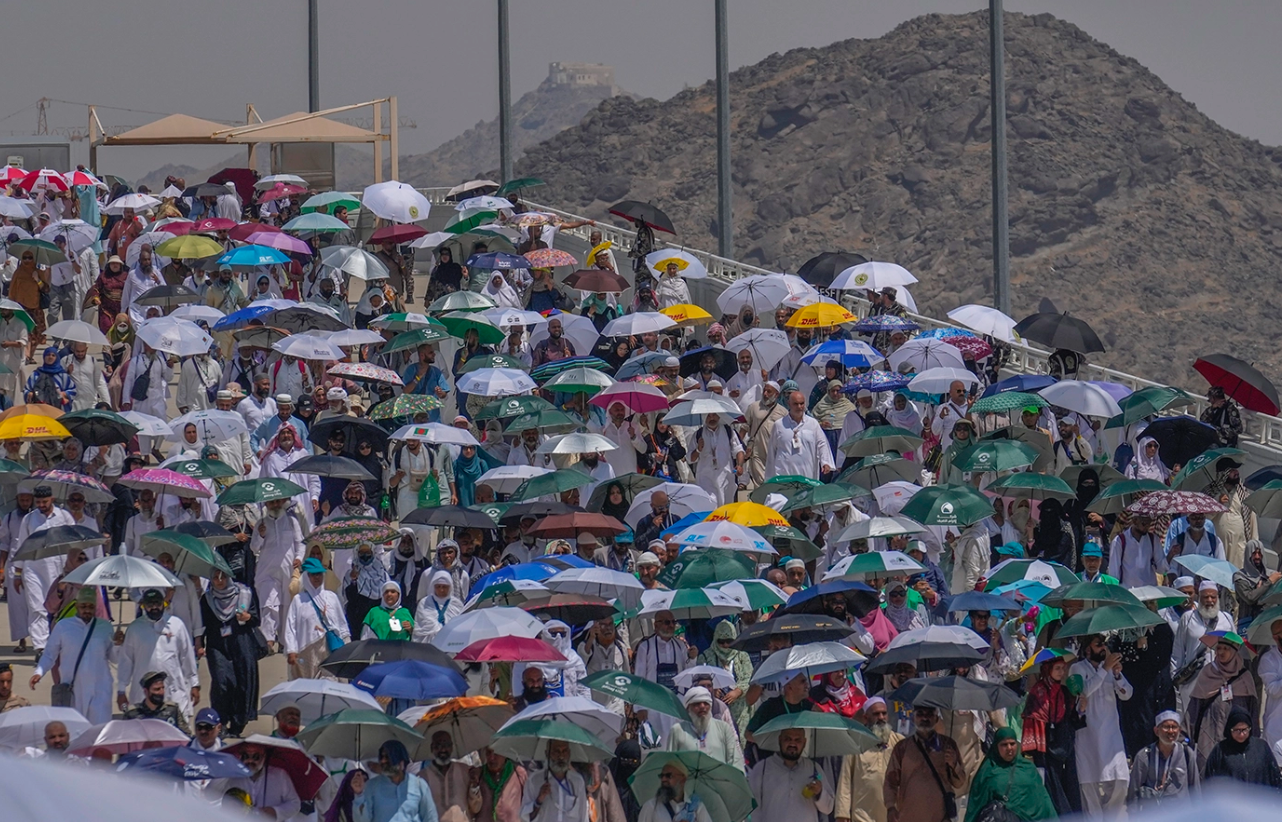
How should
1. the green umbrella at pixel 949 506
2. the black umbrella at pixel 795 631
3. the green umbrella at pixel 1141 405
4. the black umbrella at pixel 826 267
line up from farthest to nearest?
the black umbrella at pixel 826 267 < the green umbrella at pixel 1141 405 < the green umbrella at pixel 949 506 < the black umbrella at pixel 795 631

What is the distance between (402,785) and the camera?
9.76m

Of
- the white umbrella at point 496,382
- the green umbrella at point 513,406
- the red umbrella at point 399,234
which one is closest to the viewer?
the green umbrella at point 513,406

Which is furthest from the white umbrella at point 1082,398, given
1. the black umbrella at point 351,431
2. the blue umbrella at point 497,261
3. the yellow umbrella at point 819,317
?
the blue umbrella at point 497,261

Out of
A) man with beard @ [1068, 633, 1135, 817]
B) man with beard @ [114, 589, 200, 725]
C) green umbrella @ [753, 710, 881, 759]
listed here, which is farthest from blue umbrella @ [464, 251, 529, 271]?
green umbrella @ [753, 710, 881, 759]

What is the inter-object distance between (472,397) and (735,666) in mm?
6729

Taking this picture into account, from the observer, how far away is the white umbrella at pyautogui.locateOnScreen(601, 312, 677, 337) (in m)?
19.8

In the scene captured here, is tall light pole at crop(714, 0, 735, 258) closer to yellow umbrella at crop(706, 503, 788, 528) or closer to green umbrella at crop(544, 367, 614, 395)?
green umbrella at crop(544, 367, 614, 395)

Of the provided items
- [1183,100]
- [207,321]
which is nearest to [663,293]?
[207,321]

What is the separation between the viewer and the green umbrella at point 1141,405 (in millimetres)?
17344

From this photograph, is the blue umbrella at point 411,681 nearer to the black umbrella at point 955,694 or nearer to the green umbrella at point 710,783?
the green umbrella at point 710,783

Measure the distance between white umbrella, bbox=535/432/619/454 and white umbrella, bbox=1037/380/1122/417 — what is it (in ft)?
12.8

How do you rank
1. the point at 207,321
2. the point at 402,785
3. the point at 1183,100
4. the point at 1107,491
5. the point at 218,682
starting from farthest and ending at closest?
the point at 1183,100 → the point at 207,321 → the point at 1107,491 → the point at 218,682 → the point at 402,785

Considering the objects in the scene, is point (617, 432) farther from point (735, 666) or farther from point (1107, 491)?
point (735, 666)

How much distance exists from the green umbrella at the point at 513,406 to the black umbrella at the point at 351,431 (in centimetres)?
100
